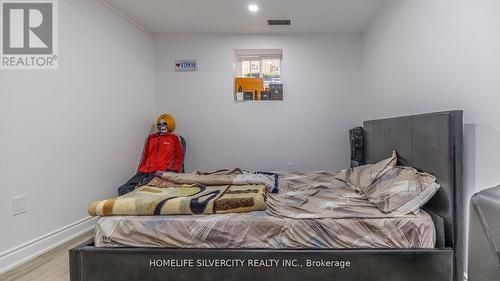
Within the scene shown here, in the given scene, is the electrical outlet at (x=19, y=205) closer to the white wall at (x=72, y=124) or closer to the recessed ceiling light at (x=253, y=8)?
the white wall at (x=72, y=124)

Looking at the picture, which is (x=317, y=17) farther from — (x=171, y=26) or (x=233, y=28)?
(x=171, y=26)

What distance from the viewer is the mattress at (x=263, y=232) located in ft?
5.10

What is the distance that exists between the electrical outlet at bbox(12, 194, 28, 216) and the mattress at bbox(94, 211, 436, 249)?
0.95 metres

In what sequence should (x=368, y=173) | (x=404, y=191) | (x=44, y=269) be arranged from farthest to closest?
1. (x=368, y=173)
2. (x=44, y=269)
3. (x=404, y=191)

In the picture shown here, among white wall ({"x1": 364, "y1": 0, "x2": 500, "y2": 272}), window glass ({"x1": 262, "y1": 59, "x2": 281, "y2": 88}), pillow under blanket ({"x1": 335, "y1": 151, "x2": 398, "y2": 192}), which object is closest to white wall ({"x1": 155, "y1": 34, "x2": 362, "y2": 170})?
window glass ({"x1": 262, "y1": 59, "x2": 281, "y2": 88})

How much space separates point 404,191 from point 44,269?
2646mm

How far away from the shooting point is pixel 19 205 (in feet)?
6.84

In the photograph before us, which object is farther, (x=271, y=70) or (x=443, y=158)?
(x=271, y=70)

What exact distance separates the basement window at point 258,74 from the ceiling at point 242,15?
0.37m

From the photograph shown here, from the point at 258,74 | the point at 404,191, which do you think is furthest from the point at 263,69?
the point at 404,191

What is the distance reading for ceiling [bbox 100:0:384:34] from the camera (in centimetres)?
300

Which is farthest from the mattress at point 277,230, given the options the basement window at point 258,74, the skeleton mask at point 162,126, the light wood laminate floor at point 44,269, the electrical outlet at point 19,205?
the basement window at point 258,74

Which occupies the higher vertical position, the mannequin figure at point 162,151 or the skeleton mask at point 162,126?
the skeleton mask at point 162,126

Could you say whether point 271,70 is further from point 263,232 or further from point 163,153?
point 263,232
